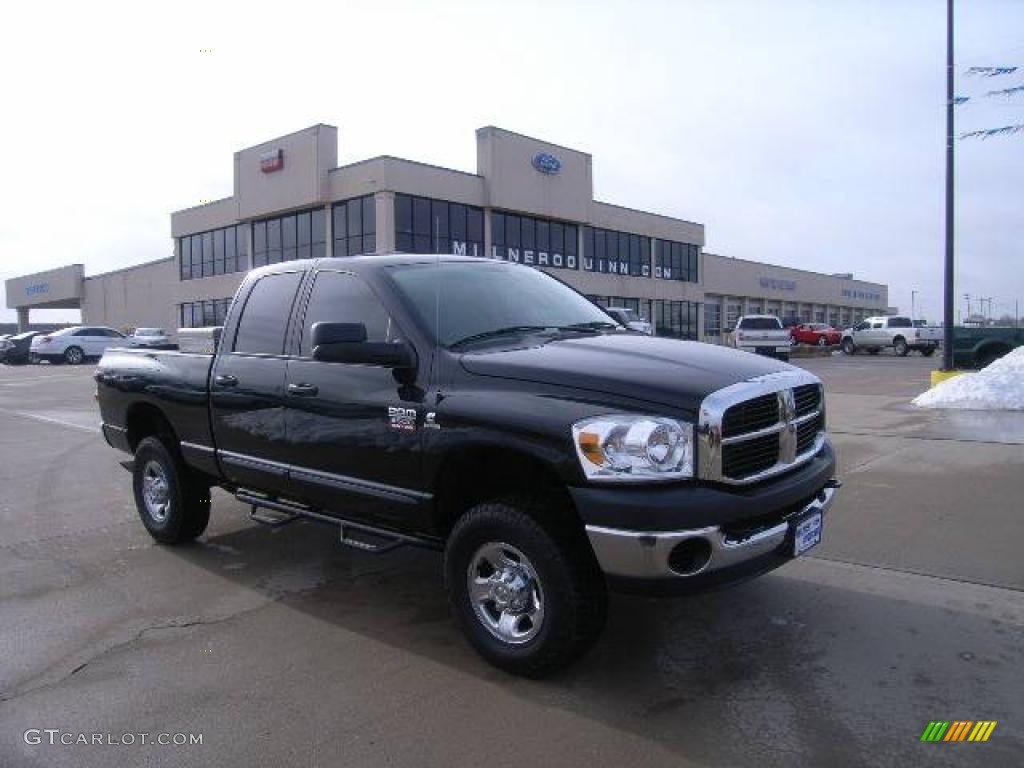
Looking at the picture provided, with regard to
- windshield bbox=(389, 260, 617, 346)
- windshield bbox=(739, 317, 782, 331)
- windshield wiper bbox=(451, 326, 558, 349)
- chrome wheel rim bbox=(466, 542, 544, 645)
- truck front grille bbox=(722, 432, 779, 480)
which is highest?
windshield bbox=(739, 317, 782, 331)

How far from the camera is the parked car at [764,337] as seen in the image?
31.3m

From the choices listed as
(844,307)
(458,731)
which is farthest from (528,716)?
(844,307)

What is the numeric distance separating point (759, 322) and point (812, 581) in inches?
1123

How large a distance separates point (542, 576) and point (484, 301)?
1.74 m

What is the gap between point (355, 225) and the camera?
121ft

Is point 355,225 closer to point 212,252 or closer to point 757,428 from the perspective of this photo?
point 212,252

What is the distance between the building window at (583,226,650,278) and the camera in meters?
45.4

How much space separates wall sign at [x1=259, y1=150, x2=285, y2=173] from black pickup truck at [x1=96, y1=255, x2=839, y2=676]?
3663cm

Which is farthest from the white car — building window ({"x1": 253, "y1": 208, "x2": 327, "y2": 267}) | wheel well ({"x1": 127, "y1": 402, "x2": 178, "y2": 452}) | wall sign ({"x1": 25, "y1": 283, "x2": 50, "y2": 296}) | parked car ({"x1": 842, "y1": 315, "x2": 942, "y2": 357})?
wall sign ({"x1": 25, "y1": 283, "x2": 50, "y2": 296})

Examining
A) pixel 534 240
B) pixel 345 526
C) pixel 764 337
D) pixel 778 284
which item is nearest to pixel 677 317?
pixel 534 240

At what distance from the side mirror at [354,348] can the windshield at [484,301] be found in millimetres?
233

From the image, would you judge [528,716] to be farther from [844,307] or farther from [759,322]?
[844,307]

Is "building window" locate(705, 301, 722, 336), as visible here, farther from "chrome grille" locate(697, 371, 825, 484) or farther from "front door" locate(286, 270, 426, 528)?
"chrome grille" locate(697, 371, 825, 484)

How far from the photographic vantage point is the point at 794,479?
12.8 feet
